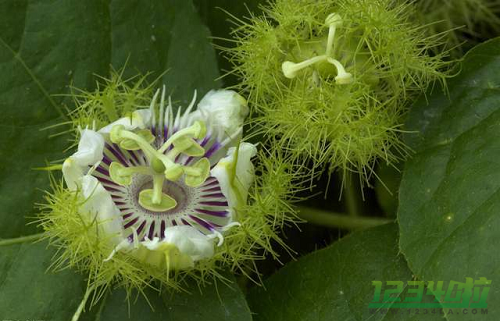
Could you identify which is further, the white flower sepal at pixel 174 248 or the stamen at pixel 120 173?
the stamen at pixel 120 173

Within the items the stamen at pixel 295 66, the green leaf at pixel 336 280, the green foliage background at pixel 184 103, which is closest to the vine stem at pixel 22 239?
the green foliage background at pixel 184 103

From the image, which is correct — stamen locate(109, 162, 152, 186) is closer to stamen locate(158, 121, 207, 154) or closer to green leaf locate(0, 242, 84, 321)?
stamen locate(158, 121, 207, 154)

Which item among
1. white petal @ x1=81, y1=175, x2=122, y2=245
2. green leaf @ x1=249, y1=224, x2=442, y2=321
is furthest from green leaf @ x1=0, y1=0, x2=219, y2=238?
green leaf @ x1=249, y1=224, x2=442, y2=321

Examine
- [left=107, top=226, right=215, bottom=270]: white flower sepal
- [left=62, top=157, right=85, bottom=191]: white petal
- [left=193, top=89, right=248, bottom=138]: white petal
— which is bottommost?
[left=107, top=226, right=215, bottom=270]: white flower sepal

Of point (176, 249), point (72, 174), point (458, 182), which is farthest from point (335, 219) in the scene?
point (72, 174)

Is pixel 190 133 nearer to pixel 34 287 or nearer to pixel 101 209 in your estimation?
pixel 101 209

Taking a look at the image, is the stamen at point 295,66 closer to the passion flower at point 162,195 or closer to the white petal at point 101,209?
the passion flower at point 162,195

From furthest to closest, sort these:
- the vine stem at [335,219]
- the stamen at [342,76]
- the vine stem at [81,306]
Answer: the vine stem at [335,219] → the vine stem at [81,306] → the stamen at [342,76]
